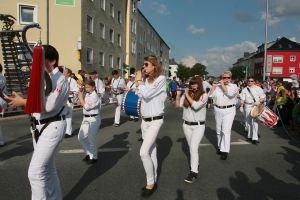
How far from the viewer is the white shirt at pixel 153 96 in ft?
11.9

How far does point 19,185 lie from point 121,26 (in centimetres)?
2981

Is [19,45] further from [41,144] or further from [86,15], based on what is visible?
[86,15]

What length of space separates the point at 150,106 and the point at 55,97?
1.49 meters

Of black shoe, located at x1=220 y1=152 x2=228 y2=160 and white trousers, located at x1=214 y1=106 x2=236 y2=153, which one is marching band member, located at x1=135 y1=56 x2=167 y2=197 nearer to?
black shoe, located at x1=220 y1=152 x2=228 y2=160

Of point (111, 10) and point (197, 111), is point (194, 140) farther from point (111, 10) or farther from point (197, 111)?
point (111, 10)

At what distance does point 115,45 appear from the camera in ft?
98.0

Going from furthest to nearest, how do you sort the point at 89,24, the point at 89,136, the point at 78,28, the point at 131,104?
the point at 89,24, the point at 78,28, the point at 131,104, the point at 89,136

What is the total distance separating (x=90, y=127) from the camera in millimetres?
5125

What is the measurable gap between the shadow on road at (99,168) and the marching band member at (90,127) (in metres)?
0.27

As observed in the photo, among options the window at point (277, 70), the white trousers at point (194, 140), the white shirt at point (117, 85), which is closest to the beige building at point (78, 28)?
the white shirt at point (117, 85)

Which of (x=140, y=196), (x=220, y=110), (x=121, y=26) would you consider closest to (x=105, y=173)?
(x=140, y=196)

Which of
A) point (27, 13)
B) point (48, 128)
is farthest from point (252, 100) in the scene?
point (27, 13)

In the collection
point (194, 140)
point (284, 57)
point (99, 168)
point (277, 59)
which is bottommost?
point (99, 168)

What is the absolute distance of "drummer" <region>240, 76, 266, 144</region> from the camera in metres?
7.09
